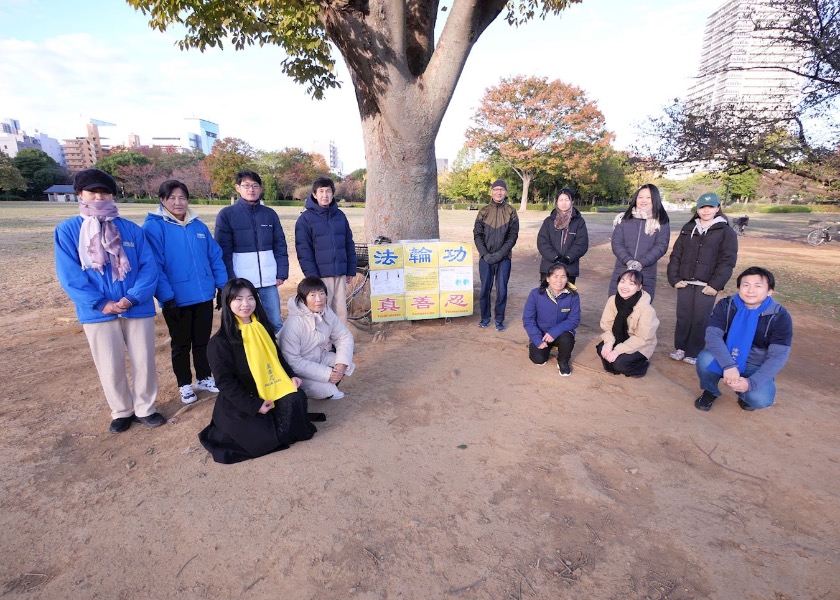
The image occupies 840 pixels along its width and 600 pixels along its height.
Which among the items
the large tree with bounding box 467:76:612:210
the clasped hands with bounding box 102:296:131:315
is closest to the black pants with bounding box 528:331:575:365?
the clasped hands with bounding box 102:296:131:315

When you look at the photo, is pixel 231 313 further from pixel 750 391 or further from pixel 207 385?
pixel 750 391

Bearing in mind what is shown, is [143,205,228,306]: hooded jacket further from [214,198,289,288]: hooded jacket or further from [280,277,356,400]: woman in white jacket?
[280,277,356,400]: woman in white jacket

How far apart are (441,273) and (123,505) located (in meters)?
4.24

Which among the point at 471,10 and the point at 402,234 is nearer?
the point at 471,10

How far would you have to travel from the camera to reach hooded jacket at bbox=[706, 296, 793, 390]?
3.38m

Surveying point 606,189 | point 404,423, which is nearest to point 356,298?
point 404,423

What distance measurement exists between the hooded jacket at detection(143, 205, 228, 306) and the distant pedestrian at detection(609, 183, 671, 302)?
4.33 meters

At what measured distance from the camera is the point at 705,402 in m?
3.65

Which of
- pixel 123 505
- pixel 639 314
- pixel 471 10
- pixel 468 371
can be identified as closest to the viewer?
pixel 123 505

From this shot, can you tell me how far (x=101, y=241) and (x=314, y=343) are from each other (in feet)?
5.43

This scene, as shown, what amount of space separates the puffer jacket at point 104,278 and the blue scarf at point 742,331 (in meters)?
4.66

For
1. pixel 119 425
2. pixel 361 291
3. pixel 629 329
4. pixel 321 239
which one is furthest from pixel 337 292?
pixel 629 329

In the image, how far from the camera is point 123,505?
97.4 inches

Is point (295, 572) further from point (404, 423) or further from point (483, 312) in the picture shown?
point (483, 312)
